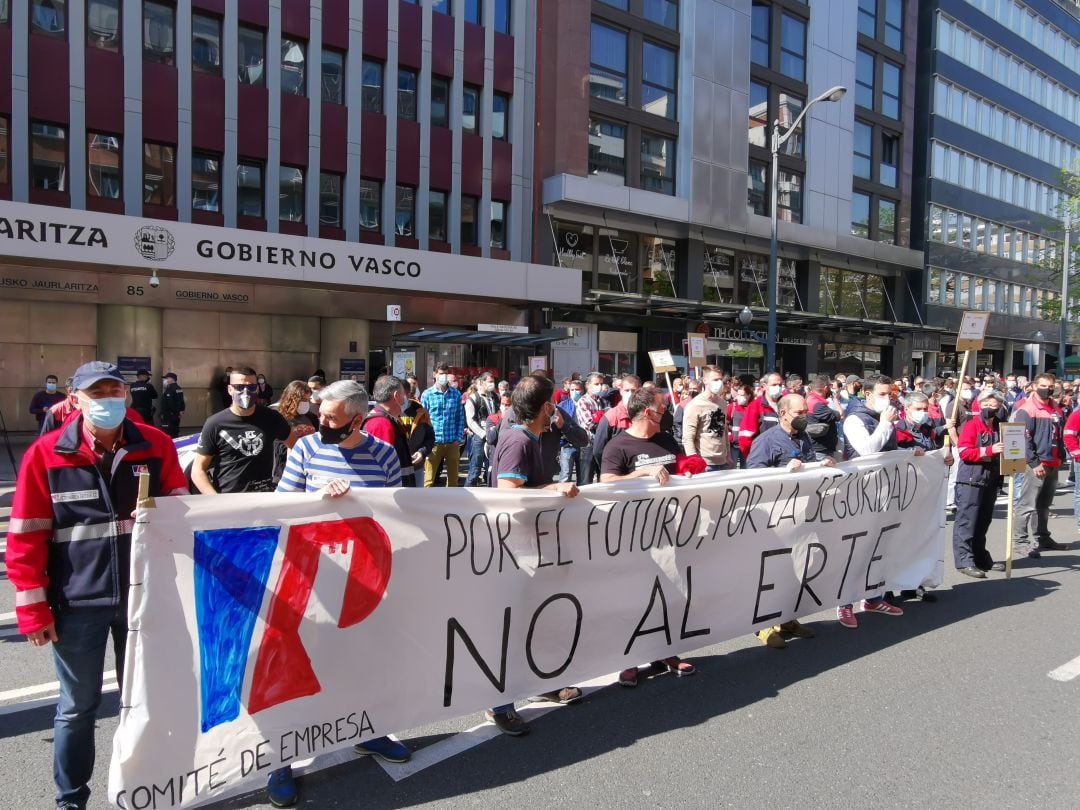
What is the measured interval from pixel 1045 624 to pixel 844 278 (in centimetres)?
3200

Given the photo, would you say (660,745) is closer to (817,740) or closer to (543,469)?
(817,740)

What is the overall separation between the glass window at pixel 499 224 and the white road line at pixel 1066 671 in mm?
20992

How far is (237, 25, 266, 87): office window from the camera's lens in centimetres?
1988

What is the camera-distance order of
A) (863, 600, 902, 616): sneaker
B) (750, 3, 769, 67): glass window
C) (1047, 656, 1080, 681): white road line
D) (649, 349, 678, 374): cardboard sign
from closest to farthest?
(1047, 656, 1080, 681): white road line, (863, 600, 902, 616): sneaker, (649, 349, 678, 374): cardboard sign, (750, 3, 769, 67): glass window

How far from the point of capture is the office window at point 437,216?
75.5ft

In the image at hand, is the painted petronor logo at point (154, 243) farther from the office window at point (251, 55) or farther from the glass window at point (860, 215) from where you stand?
the glass window at point (860, 215)

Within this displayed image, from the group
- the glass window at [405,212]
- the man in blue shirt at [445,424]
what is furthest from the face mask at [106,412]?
the glass window at [405,212]

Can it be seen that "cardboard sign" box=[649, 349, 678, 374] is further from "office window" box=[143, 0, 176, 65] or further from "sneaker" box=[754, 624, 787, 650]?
"office window" box=[143, 0, 176, 65]

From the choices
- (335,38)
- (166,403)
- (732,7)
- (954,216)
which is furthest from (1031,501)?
(954,216)

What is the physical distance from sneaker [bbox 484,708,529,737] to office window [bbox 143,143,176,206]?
60.9ft

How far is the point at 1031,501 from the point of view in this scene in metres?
8.49

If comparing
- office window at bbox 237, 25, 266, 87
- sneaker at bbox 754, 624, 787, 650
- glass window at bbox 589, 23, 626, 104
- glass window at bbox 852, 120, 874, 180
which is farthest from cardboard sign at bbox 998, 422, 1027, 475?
glass window at bbox 852, 120, 874, 180

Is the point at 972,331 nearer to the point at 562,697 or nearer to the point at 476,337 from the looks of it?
the point at 562,697

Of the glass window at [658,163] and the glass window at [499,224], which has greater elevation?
the glass window at [658,163]
